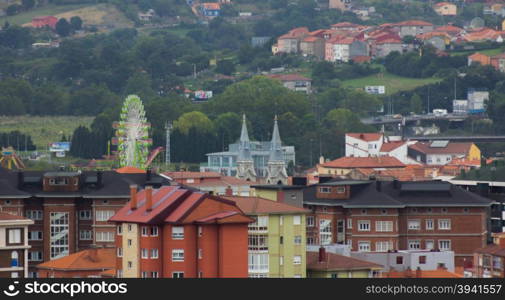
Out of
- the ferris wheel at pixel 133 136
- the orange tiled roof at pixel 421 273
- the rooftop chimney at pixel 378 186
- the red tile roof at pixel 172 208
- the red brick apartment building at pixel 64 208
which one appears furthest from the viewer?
the ferris wheel at pixel 133 136

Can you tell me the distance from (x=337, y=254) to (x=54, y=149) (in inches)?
4540

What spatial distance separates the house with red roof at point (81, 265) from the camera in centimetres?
7875

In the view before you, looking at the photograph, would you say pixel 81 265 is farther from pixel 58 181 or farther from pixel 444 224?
pixel 444 224

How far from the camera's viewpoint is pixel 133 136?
545 feet

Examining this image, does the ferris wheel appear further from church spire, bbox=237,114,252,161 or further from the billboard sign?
the billboard sign

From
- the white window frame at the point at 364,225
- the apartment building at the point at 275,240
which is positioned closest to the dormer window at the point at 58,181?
the white window frame at the point at 364,225

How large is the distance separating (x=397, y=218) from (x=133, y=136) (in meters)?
72.3

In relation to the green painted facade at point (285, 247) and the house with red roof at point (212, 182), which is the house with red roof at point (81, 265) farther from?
the house with red roof at point (212, 182)

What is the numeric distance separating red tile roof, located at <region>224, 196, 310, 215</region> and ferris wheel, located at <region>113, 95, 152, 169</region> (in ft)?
271

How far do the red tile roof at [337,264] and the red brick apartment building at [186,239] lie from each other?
4485 mm

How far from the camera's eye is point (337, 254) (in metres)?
77.2

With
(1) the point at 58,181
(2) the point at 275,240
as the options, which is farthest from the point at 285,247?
(1) the point at 58,181

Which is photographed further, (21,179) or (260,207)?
(21,179)

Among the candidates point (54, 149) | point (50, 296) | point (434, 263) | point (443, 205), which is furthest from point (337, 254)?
point (54, 149)
